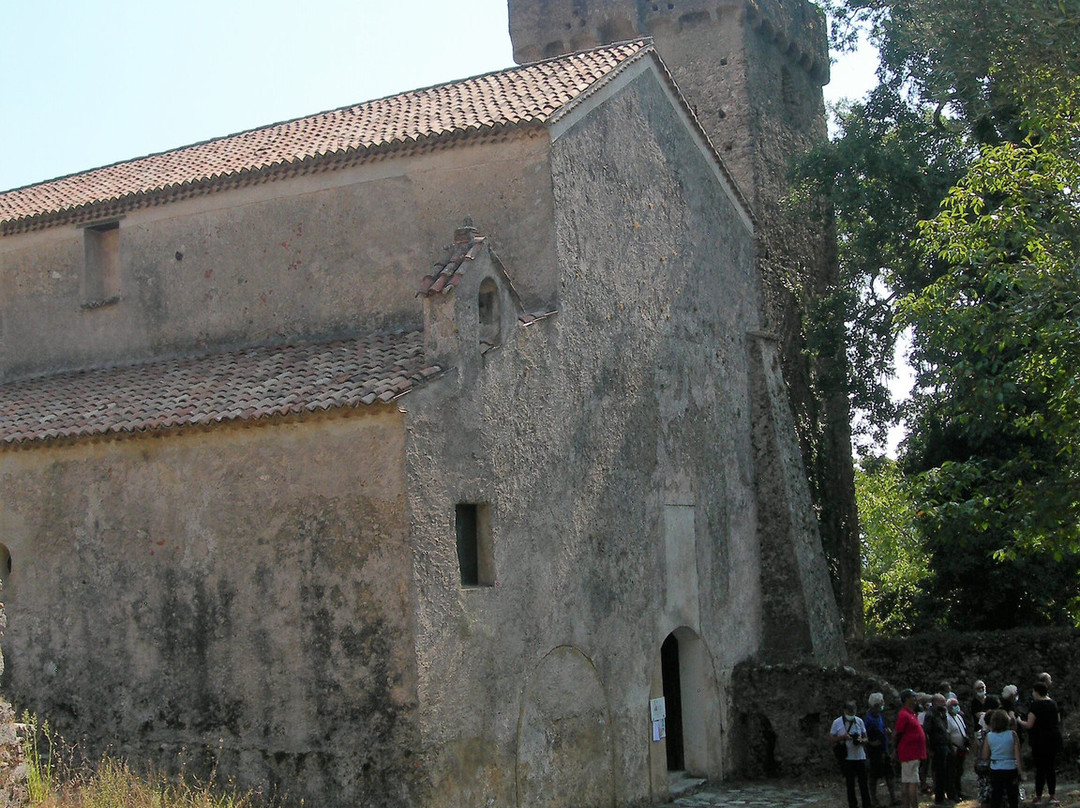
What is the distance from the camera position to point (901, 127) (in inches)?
928

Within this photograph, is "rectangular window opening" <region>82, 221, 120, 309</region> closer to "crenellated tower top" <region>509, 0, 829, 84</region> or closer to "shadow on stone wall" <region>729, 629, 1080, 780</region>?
"crenellated tower top" <region>509, 0, 829, 84</region>

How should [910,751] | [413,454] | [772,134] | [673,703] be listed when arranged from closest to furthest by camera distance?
[413,454] < [910,751] < [673,703] < [772,134]

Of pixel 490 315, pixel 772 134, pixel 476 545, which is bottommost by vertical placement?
pixel 476 545

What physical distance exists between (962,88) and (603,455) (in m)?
8.74

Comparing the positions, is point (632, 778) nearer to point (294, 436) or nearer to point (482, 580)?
point (482, 580)

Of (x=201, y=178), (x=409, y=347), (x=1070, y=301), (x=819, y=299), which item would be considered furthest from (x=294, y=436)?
(x=819, y=299)

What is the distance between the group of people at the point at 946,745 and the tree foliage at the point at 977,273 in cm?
217

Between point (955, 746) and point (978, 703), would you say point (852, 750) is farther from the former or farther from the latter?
point (978, 703)

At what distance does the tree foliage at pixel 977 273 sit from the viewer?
597 inches

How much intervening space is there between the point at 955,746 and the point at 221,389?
34.1 feet

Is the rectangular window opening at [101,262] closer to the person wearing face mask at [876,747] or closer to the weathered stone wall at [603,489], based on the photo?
the weathered stone wall at [603,489]

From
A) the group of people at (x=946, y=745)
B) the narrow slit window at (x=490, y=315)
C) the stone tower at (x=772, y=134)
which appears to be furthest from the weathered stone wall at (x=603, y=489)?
the stone tower at (x=772, y=134)

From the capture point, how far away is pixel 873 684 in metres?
17.4

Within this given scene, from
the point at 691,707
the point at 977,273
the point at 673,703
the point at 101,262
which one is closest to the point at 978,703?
the point at 691,707
